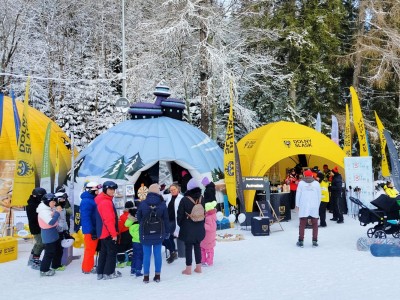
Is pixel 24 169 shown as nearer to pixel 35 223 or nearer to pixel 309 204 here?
pixel 35 223

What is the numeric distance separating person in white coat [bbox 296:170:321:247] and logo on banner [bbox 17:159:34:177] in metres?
6.19

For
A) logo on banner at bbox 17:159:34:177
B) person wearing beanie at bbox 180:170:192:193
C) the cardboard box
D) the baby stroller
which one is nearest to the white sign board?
the baby stroller

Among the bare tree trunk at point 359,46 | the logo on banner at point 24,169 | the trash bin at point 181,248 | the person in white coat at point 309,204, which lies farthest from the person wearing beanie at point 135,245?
the bare tree trunk at point 359,46

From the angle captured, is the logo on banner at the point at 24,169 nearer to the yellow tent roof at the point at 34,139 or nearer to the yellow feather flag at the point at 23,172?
the yellow feather flag at the point at 23,172

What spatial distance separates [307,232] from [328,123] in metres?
13.6

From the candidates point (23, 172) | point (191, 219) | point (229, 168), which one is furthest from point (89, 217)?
point (229, 168)

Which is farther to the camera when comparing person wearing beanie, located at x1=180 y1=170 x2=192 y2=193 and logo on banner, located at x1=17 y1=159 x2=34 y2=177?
person wearing beanie, located at x1=180 y1=170 x2=192 y2=193

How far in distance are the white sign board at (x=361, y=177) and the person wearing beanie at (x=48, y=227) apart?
31.0 feet

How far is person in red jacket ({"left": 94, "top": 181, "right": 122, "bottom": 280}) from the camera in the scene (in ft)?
22.2

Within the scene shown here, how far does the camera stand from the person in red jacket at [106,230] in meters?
6.78

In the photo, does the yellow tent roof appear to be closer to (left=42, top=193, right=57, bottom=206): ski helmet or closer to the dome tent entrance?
the dome tent entrance

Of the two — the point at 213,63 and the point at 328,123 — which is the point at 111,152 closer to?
the point at 213,63

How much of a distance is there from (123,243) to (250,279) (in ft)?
8.10

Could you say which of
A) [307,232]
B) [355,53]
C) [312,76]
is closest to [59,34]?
[312,76]
